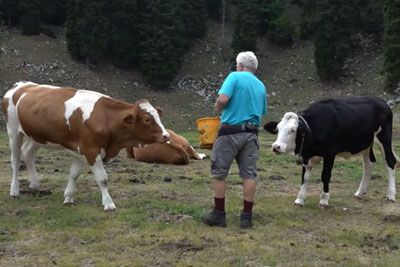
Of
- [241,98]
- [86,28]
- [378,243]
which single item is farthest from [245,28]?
[378,243]

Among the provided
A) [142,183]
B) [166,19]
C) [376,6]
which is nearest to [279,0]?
[376,6]

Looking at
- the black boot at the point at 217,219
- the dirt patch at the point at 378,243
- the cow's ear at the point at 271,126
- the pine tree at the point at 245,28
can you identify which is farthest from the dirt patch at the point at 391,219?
the pine tree at the point at 245,28

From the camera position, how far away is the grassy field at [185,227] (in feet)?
21.1

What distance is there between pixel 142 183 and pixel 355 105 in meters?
4.13

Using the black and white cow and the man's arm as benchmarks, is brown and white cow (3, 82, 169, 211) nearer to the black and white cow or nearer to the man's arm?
the man's arm

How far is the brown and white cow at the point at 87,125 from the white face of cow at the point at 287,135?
1691mm

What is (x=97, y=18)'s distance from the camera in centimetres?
4800

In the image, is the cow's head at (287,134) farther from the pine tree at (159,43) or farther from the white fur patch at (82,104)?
the pine tree at (159,43)

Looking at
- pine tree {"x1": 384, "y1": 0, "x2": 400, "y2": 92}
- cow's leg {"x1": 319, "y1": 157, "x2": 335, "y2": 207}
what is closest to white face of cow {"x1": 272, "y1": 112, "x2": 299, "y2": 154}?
cow's leg {"x1": 319, "y1": 157, "x2": 335, "y2": 207}

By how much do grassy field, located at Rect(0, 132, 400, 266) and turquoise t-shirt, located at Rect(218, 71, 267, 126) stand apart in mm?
1467

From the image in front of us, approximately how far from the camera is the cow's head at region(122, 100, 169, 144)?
878 cm

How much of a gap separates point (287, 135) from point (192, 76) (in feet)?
145

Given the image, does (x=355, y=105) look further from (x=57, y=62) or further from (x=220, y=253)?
(x=57, y=62)

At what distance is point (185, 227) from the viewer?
765 centimetres
